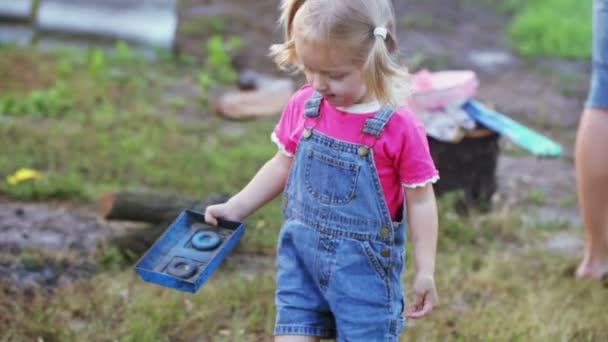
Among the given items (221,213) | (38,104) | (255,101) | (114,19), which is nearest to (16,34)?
(114,19)

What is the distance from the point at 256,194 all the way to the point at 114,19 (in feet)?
18.6

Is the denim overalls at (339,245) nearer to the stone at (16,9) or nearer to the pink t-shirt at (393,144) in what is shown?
the pink t-shirt at (393,144)

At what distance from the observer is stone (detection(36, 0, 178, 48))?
7.78m

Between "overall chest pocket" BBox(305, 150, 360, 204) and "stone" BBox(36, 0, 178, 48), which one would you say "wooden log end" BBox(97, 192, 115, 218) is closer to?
"overall chest pocket" BBox(305, 150, 360, 204)

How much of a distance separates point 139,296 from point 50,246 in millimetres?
761

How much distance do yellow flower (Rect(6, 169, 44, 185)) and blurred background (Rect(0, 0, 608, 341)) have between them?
1cm

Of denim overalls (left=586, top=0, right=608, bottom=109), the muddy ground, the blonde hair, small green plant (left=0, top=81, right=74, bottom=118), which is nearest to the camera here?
the blonde hair

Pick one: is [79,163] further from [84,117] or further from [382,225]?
[382,225]

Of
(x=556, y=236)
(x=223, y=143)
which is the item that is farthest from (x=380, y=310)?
(x=223, y=143)

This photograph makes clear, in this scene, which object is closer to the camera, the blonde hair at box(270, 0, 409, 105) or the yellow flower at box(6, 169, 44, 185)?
the blonde hair at box(270, 0, 409, 105)

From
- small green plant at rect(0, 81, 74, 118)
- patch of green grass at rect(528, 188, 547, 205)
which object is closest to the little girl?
patch of green grass at rect(528, 188, 547, 205)

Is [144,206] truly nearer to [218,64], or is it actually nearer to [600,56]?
[600,56]

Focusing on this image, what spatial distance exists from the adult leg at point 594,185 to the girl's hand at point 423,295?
1.74m

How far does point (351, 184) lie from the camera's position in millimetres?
2434
